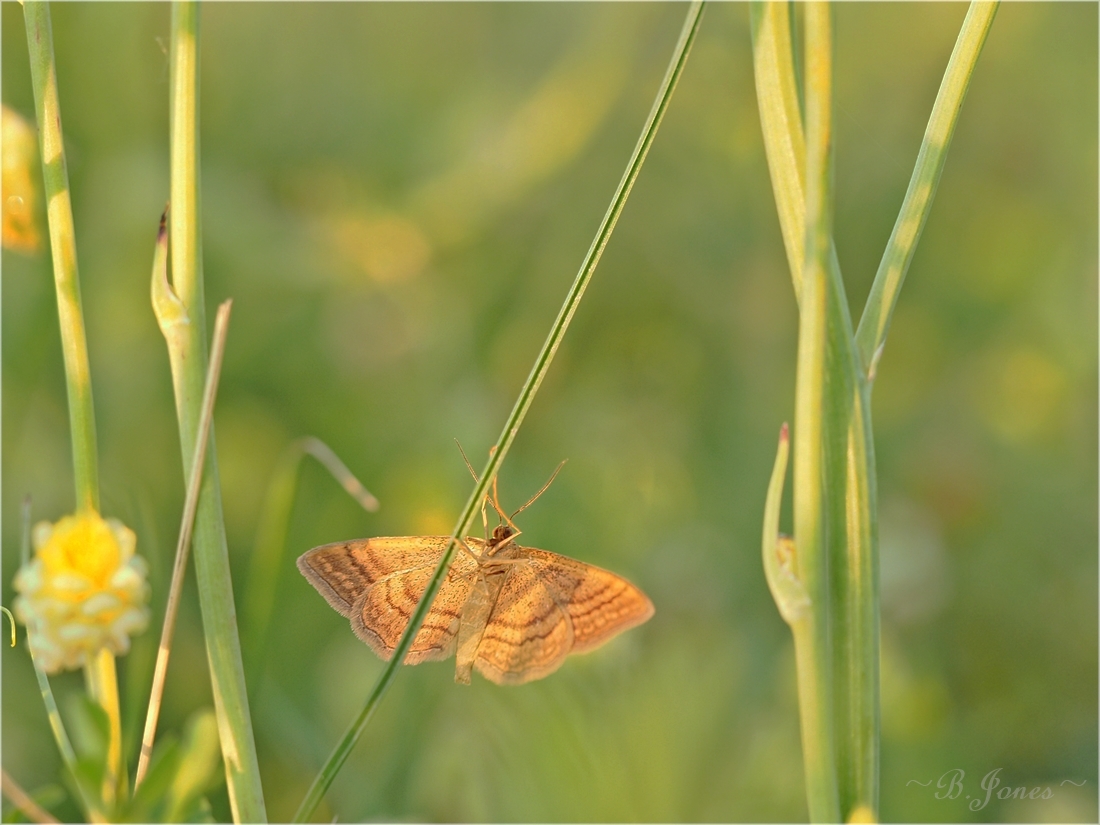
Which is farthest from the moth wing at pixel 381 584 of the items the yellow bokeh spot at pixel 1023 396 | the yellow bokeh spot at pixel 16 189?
the yellow bokeh spot at pixel 1023 396

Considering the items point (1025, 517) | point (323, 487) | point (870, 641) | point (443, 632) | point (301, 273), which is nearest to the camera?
point (870, 641)

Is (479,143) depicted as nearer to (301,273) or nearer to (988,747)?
(301,273)

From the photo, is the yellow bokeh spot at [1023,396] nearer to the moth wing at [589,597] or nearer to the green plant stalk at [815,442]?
the moth wing at [589,597]

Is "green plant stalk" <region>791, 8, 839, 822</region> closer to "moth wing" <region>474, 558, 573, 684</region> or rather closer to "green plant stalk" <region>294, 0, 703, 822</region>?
"green plant stalk" <region>294, 0, 703, 822</region>

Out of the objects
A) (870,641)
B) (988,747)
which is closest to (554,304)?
(988,747)

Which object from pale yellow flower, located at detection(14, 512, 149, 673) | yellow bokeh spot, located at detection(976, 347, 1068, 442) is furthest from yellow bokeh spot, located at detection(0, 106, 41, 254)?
yellow bokeh spot, located at detection(976, 347, 1068, 442)

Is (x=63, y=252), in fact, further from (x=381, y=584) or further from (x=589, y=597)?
(x=589, y=597)
